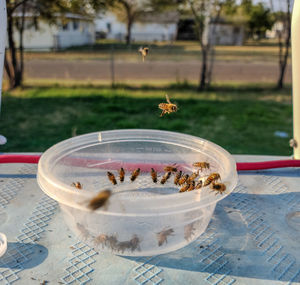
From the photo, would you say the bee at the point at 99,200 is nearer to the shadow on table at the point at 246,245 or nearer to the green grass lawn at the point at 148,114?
the shadow on table at the point at 246,245

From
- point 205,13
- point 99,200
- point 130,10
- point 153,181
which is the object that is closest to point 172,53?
point 130,10

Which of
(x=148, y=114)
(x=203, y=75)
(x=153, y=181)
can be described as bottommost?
(x=148, y=114)

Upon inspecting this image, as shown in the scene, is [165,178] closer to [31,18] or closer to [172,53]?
[31,18]

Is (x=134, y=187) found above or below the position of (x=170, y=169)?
below

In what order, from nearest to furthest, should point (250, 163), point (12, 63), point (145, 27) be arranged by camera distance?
point (250, 163) → point (12, 63) → point (145, 27)

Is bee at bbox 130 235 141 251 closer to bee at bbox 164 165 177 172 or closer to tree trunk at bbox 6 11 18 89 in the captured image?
bee at bbox 164 165 177 172

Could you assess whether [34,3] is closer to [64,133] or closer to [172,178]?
[64,133]

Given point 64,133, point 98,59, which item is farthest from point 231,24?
point 64,133

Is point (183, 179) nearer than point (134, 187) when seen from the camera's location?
Yes
